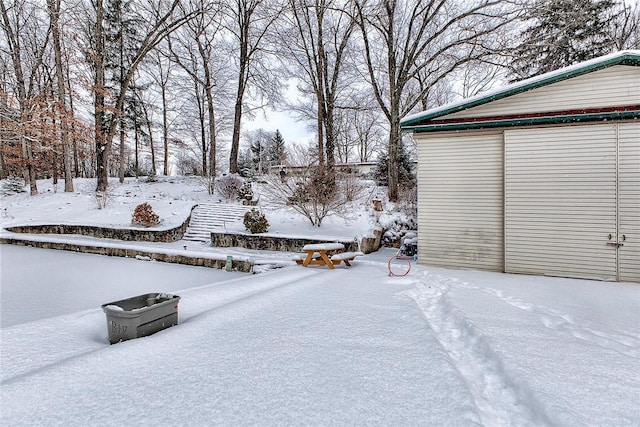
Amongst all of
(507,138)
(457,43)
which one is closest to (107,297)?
(507,138)

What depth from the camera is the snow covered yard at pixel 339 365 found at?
1804 mm

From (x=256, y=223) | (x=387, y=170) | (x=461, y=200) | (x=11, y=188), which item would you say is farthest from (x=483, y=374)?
(x=11, y=188)

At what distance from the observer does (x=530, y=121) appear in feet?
18.8

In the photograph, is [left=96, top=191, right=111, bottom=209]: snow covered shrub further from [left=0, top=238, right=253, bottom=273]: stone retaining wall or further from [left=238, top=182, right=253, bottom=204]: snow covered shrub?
[left=238, top=182, right=253, bottom=204]: snow covered shrub

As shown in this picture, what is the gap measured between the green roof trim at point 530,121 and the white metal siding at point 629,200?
196 millimetres

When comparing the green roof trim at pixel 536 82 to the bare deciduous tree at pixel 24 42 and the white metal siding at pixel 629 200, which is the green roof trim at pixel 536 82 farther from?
the bare deciduous tree at pixel 24 42

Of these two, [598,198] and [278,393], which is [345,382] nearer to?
[278,393]

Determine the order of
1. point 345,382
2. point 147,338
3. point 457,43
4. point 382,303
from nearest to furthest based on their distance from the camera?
point 345,382 < point 147,338 < point 382,303 < point 457,43

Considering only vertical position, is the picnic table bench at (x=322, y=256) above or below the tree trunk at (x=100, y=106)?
below

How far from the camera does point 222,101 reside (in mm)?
22391

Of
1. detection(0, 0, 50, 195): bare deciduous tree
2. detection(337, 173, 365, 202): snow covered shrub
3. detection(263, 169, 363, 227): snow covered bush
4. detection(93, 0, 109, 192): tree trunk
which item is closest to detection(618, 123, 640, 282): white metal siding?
detection(263, 169, 363, 227): snow covered bush

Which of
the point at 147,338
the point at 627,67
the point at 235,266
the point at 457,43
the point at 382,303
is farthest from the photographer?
the point at 457,43

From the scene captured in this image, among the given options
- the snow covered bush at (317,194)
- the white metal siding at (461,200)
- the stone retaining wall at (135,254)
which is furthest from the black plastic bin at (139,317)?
the snow covered bush at (317,194)

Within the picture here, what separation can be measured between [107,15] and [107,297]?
18626 mm
